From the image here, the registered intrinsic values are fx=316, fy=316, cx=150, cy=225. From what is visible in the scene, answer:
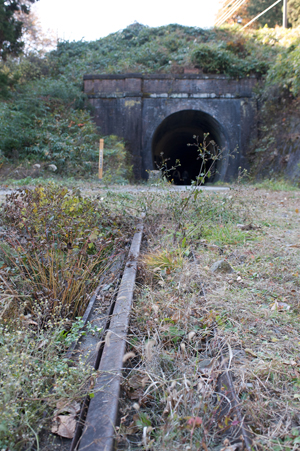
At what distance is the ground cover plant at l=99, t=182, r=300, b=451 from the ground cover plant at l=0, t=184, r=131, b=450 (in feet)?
1.11

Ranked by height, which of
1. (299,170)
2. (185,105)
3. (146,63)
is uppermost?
(146,63)

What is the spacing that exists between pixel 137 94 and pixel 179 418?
14.5 metres

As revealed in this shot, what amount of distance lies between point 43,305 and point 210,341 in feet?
3.65

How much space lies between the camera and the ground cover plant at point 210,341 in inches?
54.1

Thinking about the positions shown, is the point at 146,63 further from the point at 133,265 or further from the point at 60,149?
the point at 133,265

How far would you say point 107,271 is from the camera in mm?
3018

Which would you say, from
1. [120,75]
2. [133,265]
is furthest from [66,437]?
[120,75]

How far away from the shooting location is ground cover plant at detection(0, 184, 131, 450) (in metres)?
1.41

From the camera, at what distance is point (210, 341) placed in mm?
1990

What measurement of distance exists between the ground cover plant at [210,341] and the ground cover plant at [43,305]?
34cm

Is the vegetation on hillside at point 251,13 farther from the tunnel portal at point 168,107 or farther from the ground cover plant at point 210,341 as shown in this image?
the ground cover plant at point 210,341

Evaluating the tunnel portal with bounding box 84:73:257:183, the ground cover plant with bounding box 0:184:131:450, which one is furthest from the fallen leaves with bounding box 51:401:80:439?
the tunnel portal with bounding box 84:73:257:183

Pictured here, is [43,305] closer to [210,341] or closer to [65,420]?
[65,420]

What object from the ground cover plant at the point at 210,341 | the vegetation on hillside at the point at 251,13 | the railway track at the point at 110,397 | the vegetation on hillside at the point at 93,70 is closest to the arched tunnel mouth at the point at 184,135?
the vegetation on hillside at the point at 93,70
